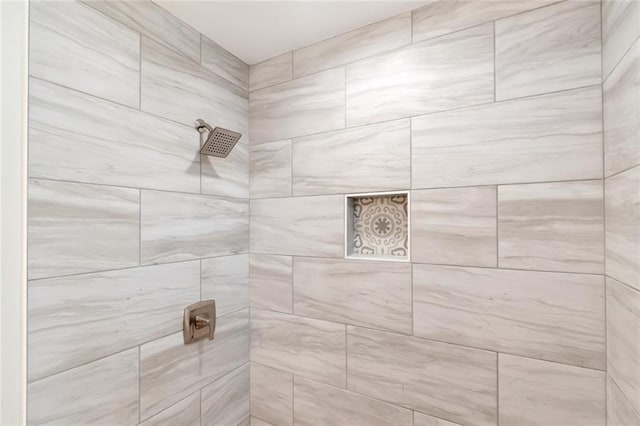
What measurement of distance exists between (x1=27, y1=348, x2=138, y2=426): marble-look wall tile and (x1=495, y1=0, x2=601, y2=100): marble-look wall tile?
1555 mm

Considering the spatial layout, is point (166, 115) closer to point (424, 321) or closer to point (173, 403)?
point (173, 403)

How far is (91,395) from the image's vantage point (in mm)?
999

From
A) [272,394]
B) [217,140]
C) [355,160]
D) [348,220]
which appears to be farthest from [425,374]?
[217,140]

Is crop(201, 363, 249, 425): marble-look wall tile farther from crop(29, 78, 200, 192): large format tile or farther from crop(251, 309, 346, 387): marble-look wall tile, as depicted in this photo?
crop(29, 78, 200, 192): large format tile

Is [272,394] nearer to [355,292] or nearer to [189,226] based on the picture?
[355,292]

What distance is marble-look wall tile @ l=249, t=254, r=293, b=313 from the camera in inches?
60.1

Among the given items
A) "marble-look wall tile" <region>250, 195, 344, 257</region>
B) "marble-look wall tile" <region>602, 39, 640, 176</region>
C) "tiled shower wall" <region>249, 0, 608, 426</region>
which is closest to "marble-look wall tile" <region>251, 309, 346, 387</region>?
"tiled shower wall" <region>249, 0, 608, 426</region>

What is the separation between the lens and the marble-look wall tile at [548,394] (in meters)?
0.96

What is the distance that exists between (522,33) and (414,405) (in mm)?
1351

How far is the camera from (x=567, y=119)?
1.00 m

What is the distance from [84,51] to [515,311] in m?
1.59

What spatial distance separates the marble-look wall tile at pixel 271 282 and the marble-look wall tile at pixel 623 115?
119cm

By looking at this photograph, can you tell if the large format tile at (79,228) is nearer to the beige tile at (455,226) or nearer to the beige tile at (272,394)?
the beige tile at (272,394)

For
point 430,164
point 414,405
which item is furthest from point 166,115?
point 414,405
